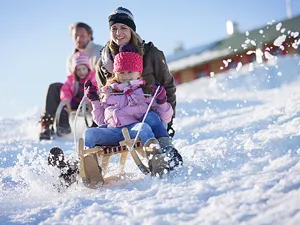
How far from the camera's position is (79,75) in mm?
5922

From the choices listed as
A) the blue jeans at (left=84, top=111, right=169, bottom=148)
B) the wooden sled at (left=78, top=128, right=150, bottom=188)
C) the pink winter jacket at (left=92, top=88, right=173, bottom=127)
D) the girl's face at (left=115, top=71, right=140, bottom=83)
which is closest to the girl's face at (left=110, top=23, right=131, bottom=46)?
the girl's face at (left=115, top=71, right=140, bottom=83)

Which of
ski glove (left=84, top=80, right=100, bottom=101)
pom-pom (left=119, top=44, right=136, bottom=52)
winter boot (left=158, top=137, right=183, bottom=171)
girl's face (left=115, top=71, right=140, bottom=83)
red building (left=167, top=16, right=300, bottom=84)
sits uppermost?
red building (left=167, top=16, right=300, bottom=84)

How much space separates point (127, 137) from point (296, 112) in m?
2.41

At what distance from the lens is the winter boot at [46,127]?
5.92 meters

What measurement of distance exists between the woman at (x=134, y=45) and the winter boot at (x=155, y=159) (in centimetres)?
84

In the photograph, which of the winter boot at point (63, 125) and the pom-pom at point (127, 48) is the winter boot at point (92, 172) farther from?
the winter boot at point (63, 125)

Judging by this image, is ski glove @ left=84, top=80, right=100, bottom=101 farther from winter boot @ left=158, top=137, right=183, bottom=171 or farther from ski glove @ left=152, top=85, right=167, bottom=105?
winter boot @ left=158, top=137, right=183, bottom=171

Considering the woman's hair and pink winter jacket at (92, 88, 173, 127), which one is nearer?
pink winter jacket at (92, 88, 173, 127)

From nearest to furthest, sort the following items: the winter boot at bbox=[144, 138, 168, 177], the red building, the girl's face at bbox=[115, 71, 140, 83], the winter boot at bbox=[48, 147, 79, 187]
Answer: the winter boot at bbox=[144, 138, 168, 177], the winter boot at bbox=[48, 147, 79, 187], the girl's face at bbox=[115, 71, 140, 83], the red building

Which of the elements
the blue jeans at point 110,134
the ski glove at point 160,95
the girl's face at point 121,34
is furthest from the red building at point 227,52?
the blue jeans at point 110,134

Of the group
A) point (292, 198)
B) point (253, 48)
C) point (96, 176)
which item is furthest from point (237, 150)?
point (253, 48)

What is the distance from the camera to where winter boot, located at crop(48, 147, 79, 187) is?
2742mm

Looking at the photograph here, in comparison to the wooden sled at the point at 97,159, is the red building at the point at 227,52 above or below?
above

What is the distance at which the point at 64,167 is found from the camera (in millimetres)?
2766
